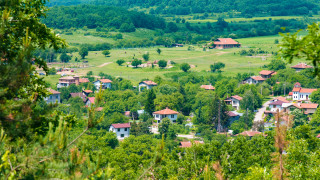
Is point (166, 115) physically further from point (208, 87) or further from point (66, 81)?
point (66, 81)

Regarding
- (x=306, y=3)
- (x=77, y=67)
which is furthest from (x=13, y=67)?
(x=306, y=3)

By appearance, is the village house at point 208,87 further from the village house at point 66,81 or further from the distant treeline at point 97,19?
the distant treeline at point 97,19

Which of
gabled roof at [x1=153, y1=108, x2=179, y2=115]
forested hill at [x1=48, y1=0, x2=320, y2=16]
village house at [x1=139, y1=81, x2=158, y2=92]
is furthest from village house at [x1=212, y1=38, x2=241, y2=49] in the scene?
forested hill at [x1=48, y1=0, x2=320, y2=16]

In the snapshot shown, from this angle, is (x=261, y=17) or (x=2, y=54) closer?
(x=2, y=54)

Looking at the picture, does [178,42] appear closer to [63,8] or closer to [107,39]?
[107,39]

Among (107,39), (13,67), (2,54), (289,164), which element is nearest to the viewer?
(13,67)

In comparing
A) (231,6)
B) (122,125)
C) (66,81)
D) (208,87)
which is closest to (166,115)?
(122,125)
